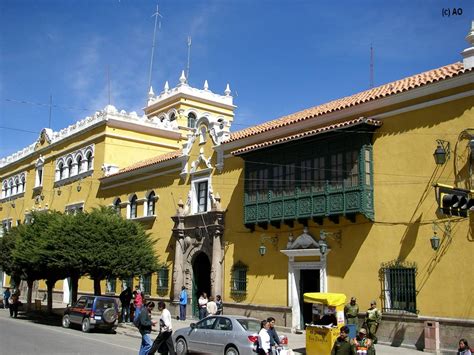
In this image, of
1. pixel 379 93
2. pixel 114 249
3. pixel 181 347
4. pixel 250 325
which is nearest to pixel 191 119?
pixel 114 249

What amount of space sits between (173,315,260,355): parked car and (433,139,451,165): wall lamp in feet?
23.8

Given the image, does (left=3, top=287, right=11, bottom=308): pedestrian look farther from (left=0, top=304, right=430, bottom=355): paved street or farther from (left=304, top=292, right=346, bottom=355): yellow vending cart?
(left=304, top=292, right=346, bottom=355): yellow vending cart

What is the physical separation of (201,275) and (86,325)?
23.4 feet

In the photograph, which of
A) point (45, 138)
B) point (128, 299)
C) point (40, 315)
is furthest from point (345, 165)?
point (45, 138)

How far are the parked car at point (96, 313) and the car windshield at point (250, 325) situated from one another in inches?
319

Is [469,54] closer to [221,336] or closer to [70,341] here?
Answer: [221,336]

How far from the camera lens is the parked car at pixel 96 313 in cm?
2092

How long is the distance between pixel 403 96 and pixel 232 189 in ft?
30.2

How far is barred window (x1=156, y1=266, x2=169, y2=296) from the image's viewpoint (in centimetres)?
2812

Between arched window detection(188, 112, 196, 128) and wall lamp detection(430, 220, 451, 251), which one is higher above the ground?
arched window detection(188, 112, 196, 128)

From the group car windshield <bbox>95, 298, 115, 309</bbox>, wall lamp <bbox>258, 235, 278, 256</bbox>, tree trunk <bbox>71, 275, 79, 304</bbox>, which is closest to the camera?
car windshield <bbox>95, 298, 115, 309</bbox>

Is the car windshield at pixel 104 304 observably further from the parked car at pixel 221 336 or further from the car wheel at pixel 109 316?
the parked car at pixel 221 336

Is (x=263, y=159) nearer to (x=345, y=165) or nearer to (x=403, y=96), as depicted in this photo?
(x=345, y=165)

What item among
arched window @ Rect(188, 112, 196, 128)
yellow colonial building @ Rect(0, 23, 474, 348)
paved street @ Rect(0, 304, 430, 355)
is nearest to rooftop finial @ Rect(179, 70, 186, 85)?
arched window @ Rect(188, 112, 196, 128)
